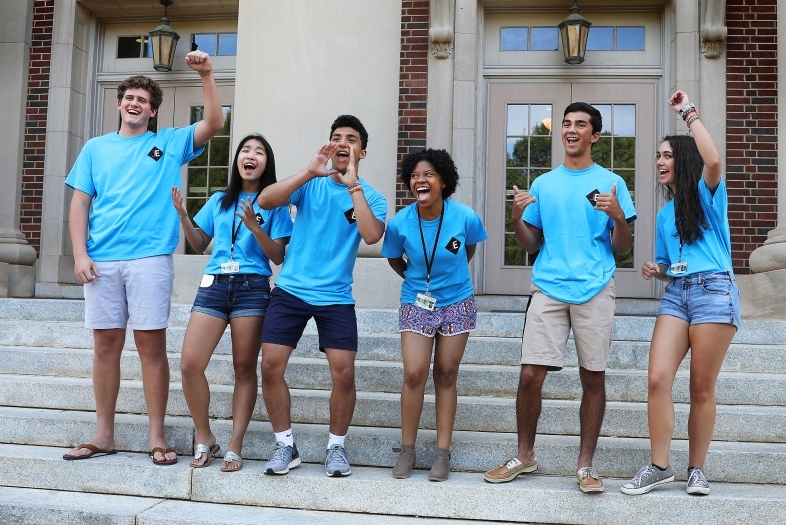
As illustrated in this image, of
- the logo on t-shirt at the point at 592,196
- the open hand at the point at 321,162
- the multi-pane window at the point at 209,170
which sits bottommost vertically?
the logo on t-shirt at the point at 592,196

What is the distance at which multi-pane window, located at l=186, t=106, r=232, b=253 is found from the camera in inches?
375

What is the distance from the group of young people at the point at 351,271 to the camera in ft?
12.7

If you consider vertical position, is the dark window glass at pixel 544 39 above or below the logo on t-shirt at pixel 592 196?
above

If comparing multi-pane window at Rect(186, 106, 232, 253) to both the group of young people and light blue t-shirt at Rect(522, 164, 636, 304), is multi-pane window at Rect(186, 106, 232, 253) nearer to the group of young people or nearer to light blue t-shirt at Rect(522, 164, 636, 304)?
the group of young people

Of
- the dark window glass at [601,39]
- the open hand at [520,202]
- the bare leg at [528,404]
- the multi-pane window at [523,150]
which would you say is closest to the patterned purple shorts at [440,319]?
the bare leg at [528,404]

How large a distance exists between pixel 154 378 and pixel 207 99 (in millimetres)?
1478

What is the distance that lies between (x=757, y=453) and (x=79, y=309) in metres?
4.90

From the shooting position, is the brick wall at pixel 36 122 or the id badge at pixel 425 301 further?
the brick wall at pixel 36 122

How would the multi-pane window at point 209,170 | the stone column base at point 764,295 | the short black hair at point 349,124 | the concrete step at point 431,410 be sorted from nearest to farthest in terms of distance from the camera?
the short black hair at point 349,124 < the concrete step at point 431,410 < the stone column base at point 764,295 < the multi-pane window at point 209,170

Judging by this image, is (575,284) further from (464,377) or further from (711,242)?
(464,377)

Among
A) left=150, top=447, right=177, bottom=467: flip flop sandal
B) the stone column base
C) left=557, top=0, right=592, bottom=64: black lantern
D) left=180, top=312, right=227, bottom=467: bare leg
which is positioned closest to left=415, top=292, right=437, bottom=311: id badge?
left=180, top=312, right=227, bottom=467: bare leg

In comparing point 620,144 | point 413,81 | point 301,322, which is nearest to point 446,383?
point 301,322

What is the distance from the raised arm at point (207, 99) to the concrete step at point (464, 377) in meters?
1.52

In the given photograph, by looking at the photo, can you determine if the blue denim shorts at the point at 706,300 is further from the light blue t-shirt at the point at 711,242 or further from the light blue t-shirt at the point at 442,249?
the light blue t-shirt at the point at 442,249
